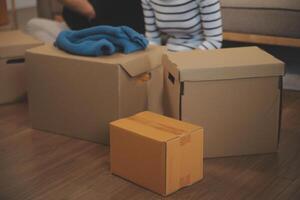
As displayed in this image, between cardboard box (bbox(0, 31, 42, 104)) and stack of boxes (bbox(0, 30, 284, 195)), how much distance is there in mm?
328

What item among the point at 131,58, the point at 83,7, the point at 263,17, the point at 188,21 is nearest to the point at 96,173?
the point at 131,58

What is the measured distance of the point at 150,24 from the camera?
2.04 m

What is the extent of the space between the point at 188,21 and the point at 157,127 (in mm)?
642

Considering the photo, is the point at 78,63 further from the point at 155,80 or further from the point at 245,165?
the point at 245,165

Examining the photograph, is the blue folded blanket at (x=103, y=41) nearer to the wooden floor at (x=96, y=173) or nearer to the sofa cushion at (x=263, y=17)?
the wooden floor at (x=96, y=173)

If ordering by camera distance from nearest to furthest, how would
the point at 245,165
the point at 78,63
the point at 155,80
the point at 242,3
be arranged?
the point at 245,165
the point at 78,63
the point at 155,80
the point at 242,3

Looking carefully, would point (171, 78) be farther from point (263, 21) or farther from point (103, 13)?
point (263, 21)

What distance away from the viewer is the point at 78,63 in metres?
1.64

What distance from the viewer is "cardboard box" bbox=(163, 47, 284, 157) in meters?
1.49

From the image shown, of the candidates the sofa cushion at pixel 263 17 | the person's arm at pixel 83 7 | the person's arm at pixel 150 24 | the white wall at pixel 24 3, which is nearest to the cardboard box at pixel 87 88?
the person's arm at pixel 150 24

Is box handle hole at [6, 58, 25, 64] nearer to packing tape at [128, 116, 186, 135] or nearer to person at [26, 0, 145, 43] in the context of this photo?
person at [26, 0, 145, 43]

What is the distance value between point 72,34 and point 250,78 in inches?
25.5

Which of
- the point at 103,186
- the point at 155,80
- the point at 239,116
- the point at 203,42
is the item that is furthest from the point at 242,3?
the point at 103,186

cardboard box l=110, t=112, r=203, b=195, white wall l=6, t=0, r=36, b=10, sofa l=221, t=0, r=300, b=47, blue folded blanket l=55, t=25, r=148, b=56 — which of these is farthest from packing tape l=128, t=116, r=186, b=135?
white wall l=6, t=0, r=36, b=10
